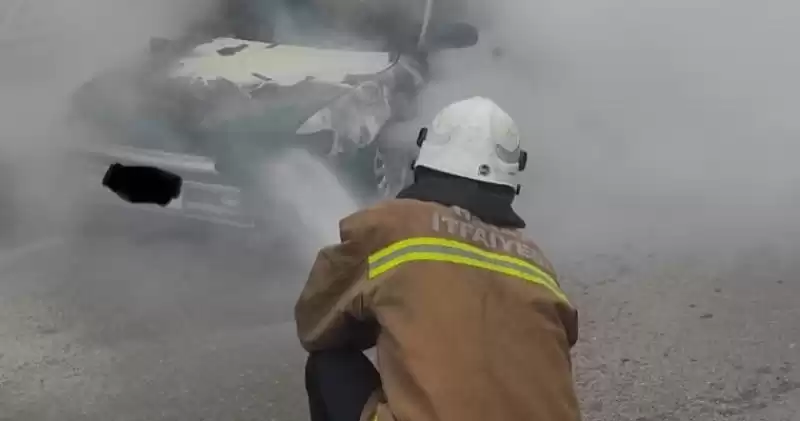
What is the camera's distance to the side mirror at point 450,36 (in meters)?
4.65

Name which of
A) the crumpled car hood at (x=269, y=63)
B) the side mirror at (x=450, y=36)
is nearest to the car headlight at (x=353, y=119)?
the crumpled car hood at (x=269, y=63)

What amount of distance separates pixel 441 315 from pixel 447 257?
0.12 metres

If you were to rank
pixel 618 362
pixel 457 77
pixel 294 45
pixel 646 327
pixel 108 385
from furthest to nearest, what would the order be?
pixel 457 77
pixel 294 45
pixel 646 327
pixel 618 362
pixel 108 385

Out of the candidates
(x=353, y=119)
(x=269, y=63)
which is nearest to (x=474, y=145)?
(x=353, y=119)

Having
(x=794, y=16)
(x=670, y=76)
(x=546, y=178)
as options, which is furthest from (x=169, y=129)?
(x=794, y=16)

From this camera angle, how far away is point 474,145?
2.17 m

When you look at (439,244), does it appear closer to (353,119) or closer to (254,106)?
(353,119)

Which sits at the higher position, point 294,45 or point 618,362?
point 294,45

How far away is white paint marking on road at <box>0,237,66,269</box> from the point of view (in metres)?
4.20

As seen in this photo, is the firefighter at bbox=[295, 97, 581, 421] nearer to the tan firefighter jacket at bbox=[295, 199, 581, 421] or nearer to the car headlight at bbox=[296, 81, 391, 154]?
the tan firefighter jacket at bbox=[295, 199, 581, 421]

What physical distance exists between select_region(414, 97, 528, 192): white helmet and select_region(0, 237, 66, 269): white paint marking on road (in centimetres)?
254

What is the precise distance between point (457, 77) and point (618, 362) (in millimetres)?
2312

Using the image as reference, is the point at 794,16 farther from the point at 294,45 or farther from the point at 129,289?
the point at 129,289

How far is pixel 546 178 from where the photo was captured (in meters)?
5.41
